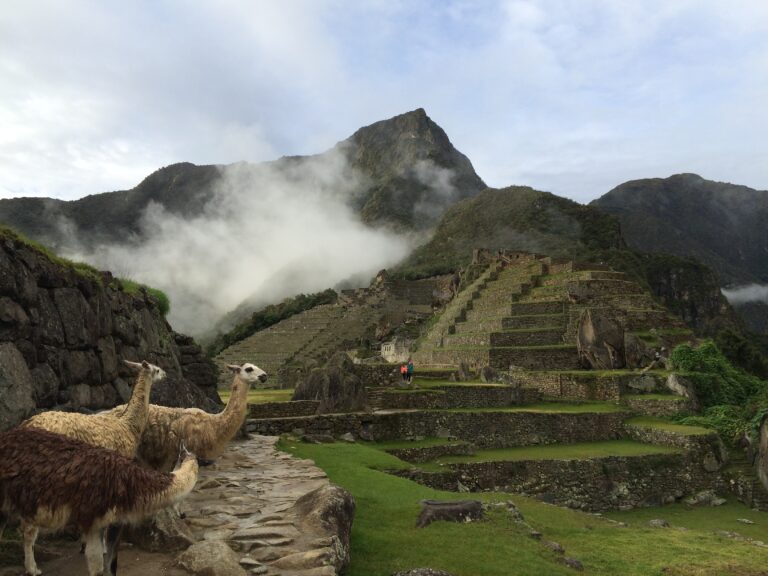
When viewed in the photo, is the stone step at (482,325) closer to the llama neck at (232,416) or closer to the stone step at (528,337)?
the stone step at (528,337)

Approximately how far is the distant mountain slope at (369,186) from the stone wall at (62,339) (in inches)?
2001

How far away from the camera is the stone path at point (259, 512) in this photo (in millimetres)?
4160

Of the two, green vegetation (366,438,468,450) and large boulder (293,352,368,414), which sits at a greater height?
large boulder (293,352,368,414)

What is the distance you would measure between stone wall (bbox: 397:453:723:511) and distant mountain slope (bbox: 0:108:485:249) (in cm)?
5092

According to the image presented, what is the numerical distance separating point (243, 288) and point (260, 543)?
79662mm

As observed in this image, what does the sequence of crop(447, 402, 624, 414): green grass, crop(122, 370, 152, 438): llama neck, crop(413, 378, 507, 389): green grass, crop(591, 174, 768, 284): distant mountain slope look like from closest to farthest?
crop(122, 370, 152, 438): llama neck < crop(447, 402, 624, 414): green grass < crop(413, 378, 507, 389): green grass < crop(591, 174, 768, 284): distant mountain slope

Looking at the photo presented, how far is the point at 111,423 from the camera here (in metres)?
4.54

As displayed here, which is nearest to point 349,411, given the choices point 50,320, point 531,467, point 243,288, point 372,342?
point 531,467

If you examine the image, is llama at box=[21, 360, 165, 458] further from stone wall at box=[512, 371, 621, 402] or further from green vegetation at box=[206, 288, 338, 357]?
green vegetation at box=[206, 288, 338, 357]

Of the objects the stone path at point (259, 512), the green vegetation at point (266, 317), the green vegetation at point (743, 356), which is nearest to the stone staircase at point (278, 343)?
the green vegetation at point (266, 317)

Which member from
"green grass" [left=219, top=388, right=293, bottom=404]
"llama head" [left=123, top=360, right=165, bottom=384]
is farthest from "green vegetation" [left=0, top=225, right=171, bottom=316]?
"green grass" [left=219, top=388, right=293, bottom=404]

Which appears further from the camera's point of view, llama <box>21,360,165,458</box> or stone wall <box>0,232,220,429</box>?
stone wall <box>0,232,220,429</box>

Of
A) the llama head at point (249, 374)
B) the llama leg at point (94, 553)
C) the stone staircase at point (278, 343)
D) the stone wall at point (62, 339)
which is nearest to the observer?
the llama leg at point (94, 553)

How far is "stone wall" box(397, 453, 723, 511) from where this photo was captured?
13406mm
